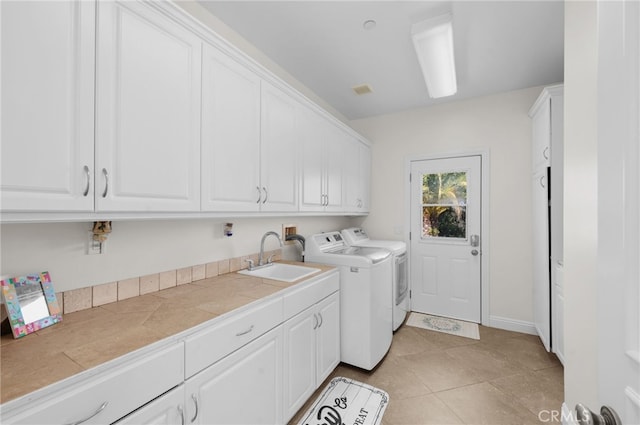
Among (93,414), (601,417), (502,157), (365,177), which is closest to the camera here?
(601,417)

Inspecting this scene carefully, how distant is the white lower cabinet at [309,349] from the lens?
5.45 feet

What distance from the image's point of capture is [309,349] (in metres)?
1.87

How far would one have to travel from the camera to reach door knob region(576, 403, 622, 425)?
49cm

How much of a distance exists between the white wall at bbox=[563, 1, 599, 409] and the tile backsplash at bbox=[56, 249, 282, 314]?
1.99 m

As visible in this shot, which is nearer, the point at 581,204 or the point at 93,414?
the point at 93,414

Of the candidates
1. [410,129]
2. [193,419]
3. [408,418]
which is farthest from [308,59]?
[408,418]

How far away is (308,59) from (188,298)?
221cm

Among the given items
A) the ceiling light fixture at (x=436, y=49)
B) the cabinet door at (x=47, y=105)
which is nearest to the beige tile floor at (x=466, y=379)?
the cabinet door at (x=47, y=105)

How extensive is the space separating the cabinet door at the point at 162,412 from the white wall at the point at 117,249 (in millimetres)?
705

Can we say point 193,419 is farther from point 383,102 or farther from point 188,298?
point 383,102

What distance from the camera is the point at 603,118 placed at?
1.75 feet

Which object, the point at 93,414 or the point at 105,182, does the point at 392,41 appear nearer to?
the point at 105,182

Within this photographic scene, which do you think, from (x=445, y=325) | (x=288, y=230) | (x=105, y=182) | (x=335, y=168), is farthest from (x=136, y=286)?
(x=445, y=325)

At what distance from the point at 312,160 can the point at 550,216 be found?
2.22m
